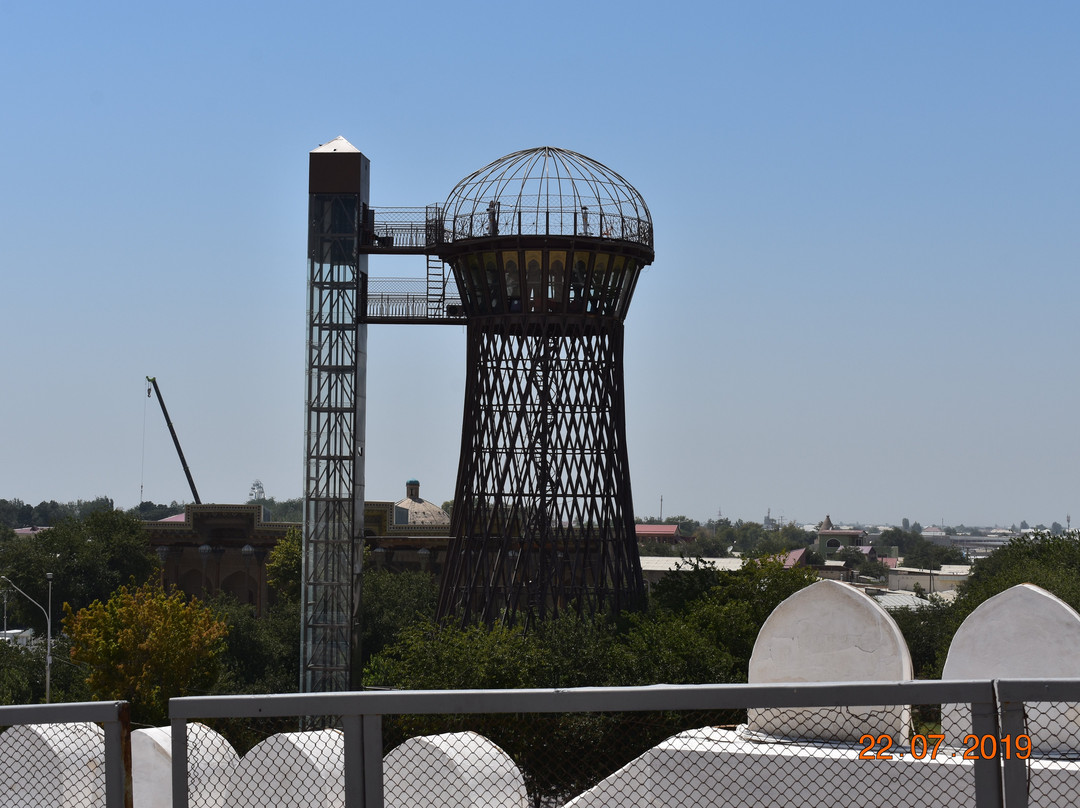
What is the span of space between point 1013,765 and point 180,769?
4.35 m

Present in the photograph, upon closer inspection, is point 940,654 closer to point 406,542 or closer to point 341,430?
point 341,430

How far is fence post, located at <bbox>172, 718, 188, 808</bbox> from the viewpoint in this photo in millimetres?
6711

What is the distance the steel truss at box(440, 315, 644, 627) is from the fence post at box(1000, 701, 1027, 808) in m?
33.0

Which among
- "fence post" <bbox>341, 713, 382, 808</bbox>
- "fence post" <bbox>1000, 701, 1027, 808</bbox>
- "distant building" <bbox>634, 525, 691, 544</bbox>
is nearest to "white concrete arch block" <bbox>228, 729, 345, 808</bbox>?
"fence post" <bbox>341, 713, 382, 808</bbox>

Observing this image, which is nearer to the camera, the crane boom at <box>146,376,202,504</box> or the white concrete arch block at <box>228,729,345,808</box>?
the white concrete arch block at <box>228,729,345,808</box>

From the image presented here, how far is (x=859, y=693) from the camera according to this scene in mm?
6234

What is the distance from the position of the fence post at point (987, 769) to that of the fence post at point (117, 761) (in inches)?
176

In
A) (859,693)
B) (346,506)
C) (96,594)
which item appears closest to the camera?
(859,693)

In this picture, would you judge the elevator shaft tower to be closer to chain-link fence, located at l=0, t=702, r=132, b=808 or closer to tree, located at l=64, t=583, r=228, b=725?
tree, located at l=64, t=583, r=228, b=725

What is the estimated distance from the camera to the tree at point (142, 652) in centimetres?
4222

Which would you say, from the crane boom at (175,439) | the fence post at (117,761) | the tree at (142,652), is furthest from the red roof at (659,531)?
the fence post at (117,761)

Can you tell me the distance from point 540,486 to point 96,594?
4907cm

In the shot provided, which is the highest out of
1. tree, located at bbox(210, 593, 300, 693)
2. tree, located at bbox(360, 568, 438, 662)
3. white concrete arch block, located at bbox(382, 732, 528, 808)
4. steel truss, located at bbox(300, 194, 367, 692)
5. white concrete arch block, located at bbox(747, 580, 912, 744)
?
steel truss, located at bbox(300, 194, 367, 692)

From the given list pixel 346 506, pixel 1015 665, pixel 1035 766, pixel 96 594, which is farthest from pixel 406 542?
pixel 1035 766
